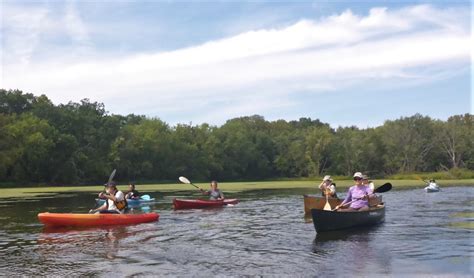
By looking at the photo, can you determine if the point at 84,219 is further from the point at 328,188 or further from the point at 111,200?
the point at 328,188

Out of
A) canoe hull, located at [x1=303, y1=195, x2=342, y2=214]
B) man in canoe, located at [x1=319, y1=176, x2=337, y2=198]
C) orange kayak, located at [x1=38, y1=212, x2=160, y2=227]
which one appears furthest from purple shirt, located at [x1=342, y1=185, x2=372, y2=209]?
orange kayak, located at [x1=38, y1=212, x2=160, y2=227]

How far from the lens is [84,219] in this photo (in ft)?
51.1

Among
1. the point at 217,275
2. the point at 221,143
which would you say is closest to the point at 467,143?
the point at 221,143

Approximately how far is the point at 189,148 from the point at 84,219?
194ft

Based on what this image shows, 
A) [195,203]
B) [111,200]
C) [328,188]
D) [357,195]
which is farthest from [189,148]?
[357,195]

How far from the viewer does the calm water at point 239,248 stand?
31.5 ft

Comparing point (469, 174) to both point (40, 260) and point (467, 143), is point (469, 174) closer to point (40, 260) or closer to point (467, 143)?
point (467, 143)

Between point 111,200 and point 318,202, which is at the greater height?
point 111,200

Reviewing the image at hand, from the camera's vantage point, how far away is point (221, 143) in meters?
79.9

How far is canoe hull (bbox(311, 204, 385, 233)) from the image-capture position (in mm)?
13320

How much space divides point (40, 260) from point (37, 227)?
220 inches

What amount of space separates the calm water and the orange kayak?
0.36 meters

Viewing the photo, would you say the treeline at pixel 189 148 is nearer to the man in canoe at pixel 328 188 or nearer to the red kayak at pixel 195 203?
the red kayak at pixel 195 203

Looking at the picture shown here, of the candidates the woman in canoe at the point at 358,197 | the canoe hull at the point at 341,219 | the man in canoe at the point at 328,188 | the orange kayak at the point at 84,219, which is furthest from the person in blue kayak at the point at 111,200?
the man in canoe at the point at 328,188
